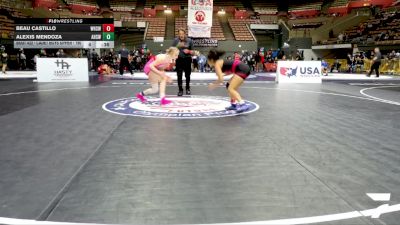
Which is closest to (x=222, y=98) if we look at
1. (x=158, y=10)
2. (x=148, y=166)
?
(x=148, y=166)

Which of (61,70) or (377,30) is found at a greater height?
(377,30)

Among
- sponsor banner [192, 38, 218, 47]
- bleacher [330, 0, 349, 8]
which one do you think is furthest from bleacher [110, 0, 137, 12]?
bleacher [330, 0, 349, 8]

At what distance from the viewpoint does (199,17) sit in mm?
15016

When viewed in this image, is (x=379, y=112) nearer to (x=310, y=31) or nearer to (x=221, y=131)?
(x=221, y=131)

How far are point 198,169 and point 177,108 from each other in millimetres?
3134

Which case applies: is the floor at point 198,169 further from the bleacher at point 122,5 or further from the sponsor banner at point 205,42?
the bleacher at point 122,5

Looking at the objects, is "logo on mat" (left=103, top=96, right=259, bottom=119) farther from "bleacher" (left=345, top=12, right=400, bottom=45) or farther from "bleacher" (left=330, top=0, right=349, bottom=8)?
"bleacher" (left=330, top=0, right=349, bottom=8)

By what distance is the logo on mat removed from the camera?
5.29 m

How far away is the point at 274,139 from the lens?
384 centimetres

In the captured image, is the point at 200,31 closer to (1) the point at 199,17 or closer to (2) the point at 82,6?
(1) the point at 199,17

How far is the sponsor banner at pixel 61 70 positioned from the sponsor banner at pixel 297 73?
6.89 m
